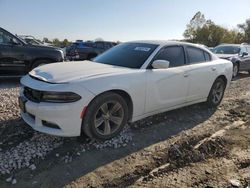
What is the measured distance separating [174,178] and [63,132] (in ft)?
5.14

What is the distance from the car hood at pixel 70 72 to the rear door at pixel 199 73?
1.63 meters

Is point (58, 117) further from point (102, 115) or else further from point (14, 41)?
point (14, 41)

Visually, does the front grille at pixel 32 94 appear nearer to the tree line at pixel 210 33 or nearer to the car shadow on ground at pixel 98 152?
the car shadow on ground at pixel 98 152

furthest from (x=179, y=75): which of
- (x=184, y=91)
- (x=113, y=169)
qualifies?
(x=113, y=169)

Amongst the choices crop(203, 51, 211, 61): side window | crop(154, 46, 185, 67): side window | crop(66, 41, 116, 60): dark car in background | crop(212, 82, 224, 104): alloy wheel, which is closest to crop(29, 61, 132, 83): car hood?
crop(154, 46, 185, 67): side window

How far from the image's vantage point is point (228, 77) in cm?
699

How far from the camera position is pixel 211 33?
5284 cm

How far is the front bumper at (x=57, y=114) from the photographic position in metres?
3.95

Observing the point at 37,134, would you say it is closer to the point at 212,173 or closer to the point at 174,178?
the point at 174,178

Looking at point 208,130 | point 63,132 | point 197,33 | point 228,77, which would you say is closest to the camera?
point 63,132

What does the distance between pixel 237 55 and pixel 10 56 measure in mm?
9303

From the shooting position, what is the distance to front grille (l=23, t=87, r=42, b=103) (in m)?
4.10

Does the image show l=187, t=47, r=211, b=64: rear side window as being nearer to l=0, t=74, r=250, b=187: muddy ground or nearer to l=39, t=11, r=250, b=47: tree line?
l=0, t=74, r=250, b=187: muddy ground

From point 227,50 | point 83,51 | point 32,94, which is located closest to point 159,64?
point 32,94
